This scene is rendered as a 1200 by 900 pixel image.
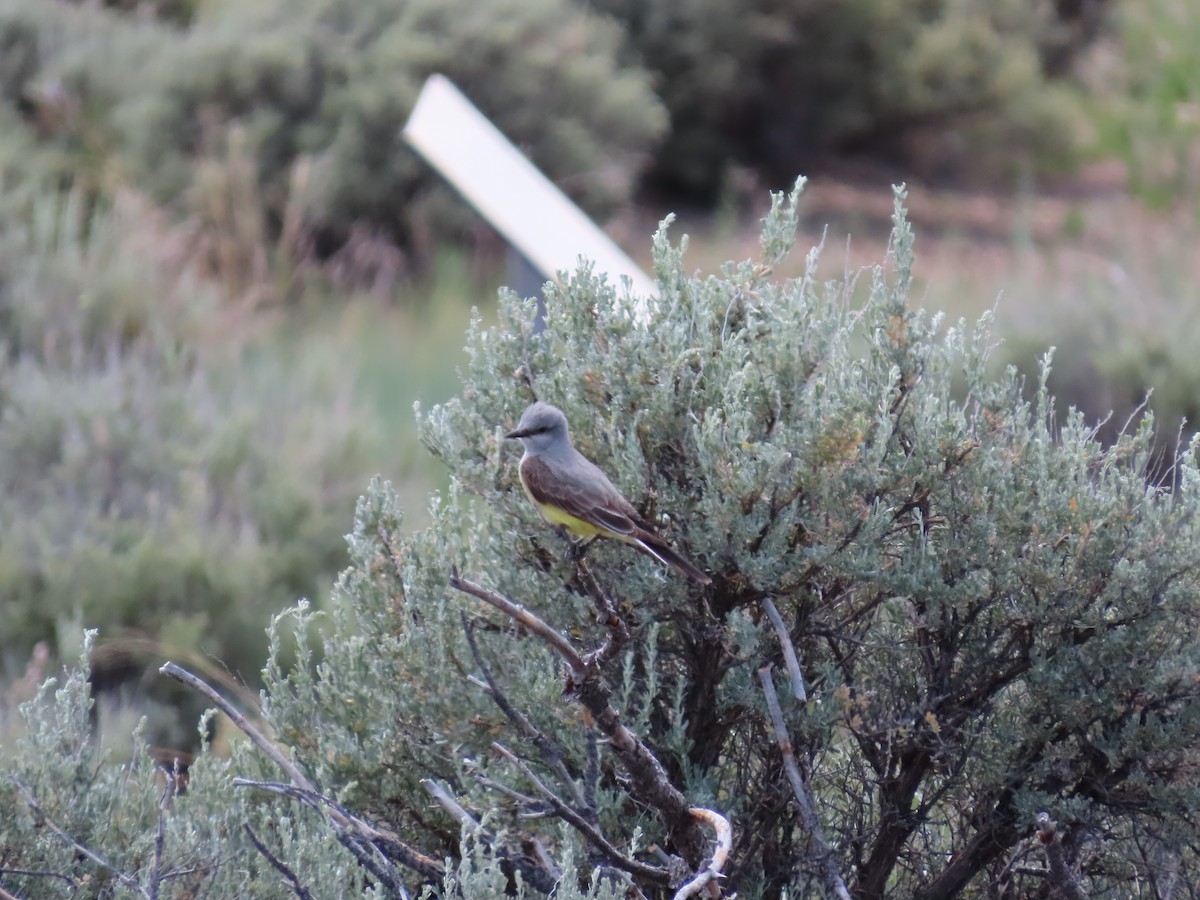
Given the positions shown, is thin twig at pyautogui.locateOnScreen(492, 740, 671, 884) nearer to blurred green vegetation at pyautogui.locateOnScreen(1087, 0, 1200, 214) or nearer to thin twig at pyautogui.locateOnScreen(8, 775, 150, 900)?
thin twig at pyautogui.locateOnScreen(8, 775, 150, 900)

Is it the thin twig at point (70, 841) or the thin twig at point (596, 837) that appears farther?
the thin twig at point (70, 841)

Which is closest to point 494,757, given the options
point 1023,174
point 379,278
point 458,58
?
point 379,278

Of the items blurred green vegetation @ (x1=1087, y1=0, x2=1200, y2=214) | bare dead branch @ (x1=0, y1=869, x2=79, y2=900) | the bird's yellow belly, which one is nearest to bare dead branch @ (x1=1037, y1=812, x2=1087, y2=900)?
the bird's yellow belly

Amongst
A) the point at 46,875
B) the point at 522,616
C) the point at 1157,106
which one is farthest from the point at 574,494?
the point at 1157,106

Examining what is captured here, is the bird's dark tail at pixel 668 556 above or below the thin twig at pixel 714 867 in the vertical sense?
above

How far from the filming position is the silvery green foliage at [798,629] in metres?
2.66

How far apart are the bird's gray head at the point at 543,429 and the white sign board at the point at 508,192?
5.03ft

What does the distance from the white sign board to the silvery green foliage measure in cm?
148

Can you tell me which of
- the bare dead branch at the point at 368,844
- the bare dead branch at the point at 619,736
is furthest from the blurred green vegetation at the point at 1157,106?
the bare dead branch at the point at 368,844

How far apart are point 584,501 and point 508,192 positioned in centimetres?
220

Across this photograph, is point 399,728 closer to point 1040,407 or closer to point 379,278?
point 1040,407

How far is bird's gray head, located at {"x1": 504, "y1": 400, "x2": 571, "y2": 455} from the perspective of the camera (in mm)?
2984

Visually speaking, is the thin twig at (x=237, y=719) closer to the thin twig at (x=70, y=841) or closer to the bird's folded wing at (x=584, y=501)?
the thin twig at (x=70, y=841)

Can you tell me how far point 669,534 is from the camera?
293 cm
